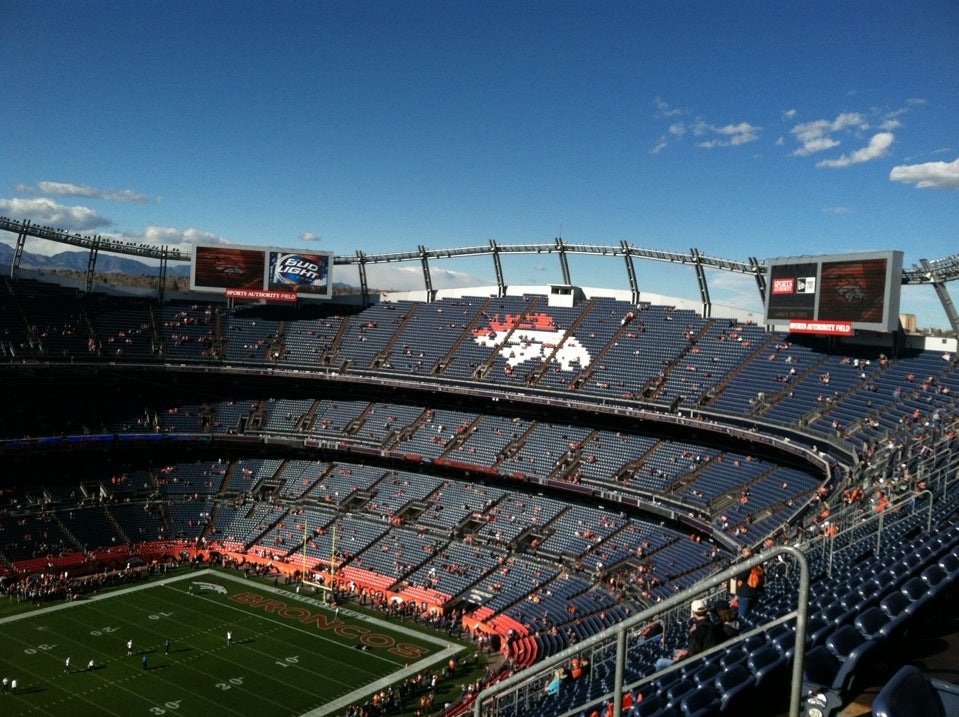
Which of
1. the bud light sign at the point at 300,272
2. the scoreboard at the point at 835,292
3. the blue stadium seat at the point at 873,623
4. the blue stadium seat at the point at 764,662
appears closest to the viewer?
the blue stadium seat at the point at 764,662

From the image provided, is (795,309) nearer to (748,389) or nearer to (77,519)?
(748,389)

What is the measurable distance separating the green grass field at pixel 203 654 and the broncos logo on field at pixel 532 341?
23306mm

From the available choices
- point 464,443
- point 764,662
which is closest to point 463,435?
point 464,443

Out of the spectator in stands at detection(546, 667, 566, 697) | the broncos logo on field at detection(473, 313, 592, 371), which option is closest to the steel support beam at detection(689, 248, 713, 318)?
the broncos logo on field at detection(473, 313, 592, 371)

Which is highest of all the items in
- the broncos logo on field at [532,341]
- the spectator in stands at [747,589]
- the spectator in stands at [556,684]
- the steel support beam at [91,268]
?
the steel support beam at [91,268]

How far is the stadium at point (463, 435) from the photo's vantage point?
126 feet

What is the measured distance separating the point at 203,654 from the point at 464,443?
2295 cm

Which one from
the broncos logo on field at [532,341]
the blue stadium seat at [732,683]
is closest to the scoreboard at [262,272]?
the broncos logo on field at [532,341]

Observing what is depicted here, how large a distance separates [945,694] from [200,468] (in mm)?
59110

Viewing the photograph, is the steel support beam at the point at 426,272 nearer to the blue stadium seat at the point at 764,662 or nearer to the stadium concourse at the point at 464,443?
the stadium concourse at the point at 464,443

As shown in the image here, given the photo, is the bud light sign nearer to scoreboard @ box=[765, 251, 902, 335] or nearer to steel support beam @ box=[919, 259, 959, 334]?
scoreboard @ box=[765, 251, 902, 335]

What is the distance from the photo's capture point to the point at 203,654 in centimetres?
3791

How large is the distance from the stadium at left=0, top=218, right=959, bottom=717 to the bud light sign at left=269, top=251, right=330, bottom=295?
20cm

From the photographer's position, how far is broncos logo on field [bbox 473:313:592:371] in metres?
57.1
